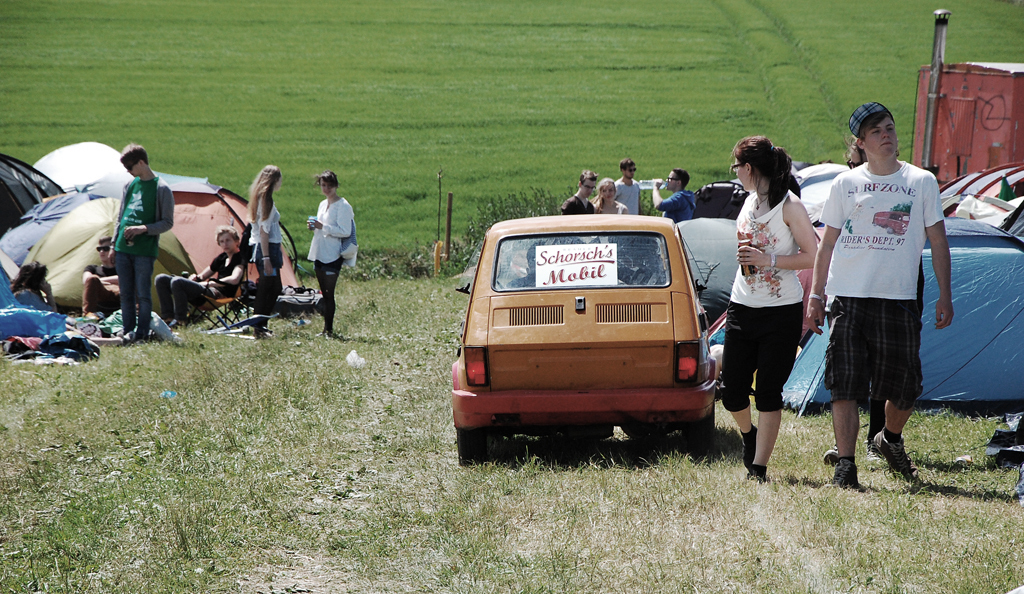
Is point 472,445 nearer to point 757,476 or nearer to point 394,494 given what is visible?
point 394,494

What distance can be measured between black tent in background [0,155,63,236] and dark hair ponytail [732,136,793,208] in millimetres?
14161

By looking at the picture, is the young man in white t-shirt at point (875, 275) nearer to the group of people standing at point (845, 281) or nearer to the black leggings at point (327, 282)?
the group of people standing at point (845, 281)

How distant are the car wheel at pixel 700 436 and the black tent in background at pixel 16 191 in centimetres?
1361

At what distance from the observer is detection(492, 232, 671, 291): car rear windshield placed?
17.6ft

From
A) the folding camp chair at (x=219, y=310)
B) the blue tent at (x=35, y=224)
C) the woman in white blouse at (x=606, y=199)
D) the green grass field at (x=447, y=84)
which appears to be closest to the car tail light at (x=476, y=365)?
the woman in white blouse at (x=606, y=199)

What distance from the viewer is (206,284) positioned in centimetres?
1079

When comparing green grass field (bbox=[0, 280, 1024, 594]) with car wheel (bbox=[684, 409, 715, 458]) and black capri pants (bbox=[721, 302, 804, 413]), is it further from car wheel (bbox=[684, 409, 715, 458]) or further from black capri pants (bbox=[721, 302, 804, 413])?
black capri pants (bbox=[721, 302, 804, 413])

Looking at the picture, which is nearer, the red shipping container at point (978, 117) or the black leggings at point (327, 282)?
the black leggings at point (327, 282)

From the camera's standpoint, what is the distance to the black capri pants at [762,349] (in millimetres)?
4457

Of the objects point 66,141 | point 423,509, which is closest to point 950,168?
point 423,509

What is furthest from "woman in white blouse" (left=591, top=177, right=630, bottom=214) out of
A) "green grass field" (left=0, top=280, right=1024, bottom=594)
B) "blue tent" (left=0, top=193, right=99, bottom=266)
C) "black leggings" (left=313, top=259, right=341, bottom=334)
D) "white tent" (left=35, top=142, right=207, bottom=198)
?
"white tent" (left=35, top=142, right=207, bottom=198)

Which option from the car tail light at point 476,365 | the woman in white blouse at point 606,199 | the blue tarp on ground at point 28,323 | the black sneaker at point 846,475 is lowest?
the blue tarp on ground at point 28,323

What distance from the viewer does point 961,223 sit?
6.75 m

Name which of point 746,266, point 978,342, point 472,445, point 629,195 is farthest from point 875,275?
point 629,195
